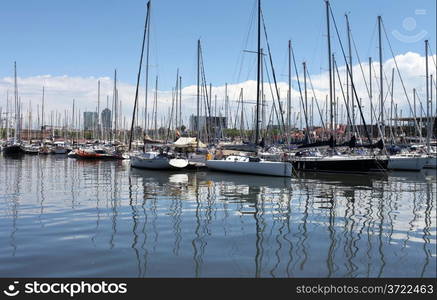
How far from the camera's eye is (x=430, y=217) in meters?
16.2

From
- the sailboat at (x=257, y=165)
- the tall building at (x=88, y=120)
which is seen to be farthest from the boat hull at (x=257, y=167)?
the tall building at (x=88, y=120)

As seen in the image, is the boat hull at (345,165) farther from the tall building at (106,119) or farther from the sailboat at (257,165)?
the tall building at (106,119)

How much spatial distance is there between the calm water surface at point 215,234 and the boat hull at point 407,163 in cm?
2075

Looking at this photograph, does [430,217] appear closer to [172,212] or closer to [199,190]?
[172,212]

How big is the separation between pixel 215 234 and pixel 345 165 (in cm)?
2799

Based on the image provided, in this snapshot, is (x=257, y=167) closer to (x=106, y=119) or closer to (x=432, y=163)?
(x=432, y=163)

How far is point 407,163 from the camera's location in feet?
142

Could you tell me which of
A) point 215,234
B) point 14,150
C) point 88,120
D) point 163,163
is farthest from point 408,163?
point 88,120

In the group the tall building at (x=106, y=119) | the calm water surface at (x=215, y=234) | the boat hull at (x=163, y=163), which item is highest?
the tall building at (x=106, y=119)

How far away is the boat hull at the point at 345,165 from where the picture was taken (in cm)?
3806

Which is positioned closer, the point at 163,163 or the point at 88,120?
the point at 163,163

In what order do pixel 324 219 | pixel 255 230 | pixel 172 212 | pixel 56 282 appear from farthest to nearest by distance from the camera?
pixel 172 212 < pixel 324 219 < pixel 255 230 < pixel 56 282

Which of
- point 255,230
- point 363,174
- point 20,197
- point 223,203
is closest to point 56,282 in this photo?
point 255,230

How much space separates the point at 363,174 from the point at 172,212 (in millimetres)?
25353
